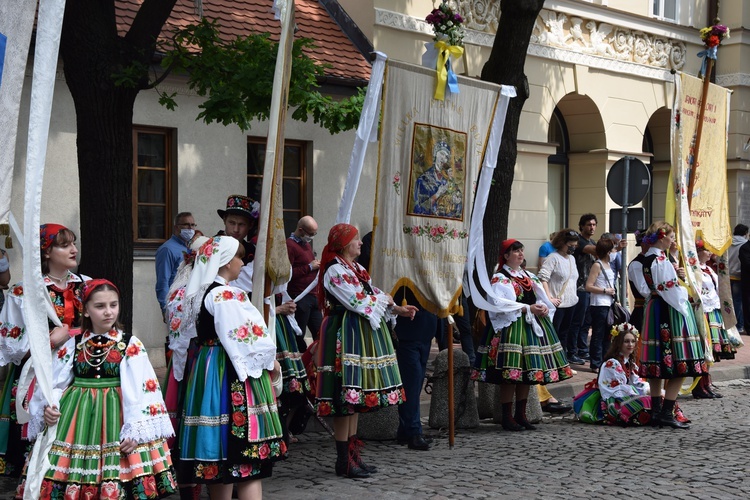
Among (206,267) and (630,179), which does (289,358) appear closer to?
(206,267)

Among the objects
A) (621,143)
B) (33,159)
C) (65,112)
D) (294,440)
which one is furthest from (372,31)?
(33,159)

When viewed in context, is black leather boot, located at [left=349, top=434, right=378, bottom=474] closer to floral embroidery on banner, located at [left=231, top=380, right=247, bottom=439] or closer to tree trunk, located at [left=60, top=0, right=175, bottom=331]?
floral embroidery on banner, located at [left=231, top=380, right=247, bottom=439]

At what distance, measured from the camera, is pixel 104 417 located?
518cm

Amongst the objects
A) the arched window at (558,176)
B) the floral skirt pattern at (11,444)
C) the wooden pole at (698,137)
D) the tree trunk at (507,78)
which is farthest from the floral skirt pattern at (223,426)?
the arched window at (558,176)

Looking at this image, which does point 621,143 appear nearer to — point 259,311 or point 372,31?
point 372,31

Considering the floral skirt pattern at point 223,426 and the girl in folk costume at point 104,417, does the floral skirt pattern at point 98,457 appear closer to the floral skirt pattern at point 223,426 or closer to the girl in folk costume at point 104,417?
the girl in folk costume at point 104,417

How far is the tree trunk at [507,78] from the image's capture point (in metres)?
11.1

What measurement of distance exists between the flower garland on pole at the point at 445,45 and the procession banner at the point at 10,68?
4.36m

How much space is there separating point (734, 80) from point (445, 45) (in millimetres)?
14629

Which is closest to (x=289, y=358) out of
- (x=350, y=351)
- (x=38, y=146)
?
(x=350, y=351)

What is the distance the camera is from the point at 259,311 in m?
5.79

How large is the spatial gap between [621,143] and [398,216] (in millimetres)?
12082

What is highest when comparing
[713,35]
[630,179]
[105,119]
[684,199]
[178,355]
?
[713,35]

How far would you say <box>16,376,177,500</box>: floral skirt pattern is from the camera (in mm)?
5047
